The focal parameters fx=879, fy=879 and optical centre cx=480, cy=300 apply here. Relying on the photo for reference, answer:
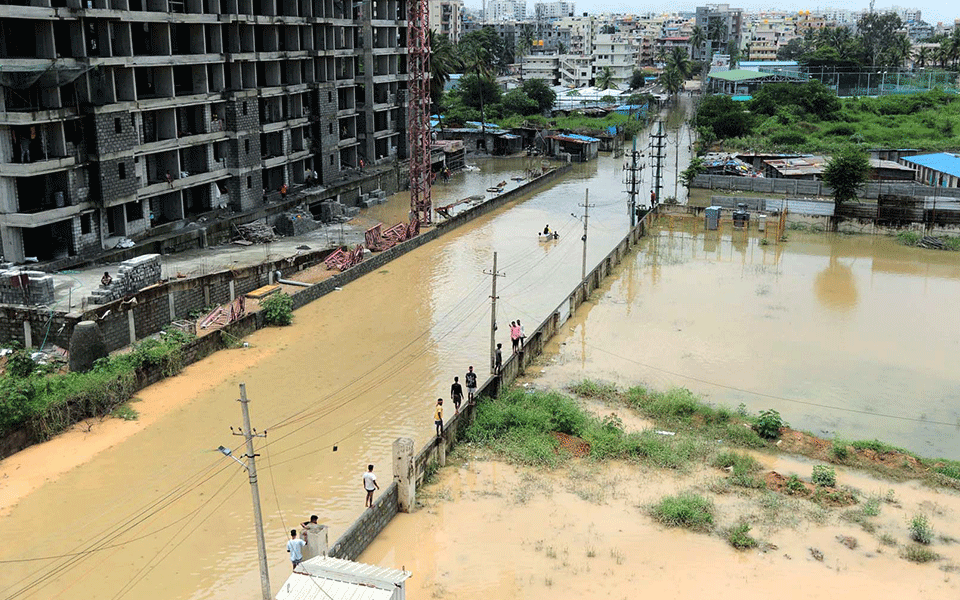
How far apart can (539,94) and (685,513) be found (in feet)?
299

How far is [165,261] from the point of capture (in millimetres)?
38719

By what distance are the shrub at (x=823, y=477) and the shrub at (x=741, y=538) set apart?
334 cm

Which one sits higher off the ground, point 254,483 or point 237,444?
point 254,483

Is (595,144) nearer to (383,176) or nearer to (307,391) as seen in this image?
(383,176)

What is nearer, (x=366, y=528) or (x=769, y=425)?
(x=366, y=528)

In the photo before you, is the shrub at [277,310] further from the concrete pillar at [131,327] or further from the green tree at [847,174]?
the green tree at [847,174]

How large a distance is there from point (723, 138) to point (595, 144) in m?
12.3

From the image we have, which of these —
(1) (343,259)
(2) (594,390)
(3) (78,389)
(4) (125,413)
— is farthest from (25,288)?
(2) (594,390)

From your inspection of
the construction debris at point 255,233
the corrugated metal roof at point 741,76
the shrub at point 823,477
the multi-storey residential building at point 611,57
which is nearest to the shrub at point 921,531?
the shrub at point 823,477

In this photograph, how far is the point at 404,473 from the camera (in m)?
19.6

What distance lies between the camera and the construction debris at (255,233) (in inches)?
1732

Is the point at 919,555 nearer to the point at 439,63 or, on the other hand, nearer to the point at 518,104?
the point at 439,63

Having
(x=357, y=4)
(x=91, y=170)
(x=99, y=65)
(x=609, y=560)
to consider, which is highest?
(x=357, y=4)

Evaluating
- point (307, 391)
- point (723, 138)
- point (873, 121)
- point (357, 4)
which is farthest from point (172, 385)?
point (873, 121)
